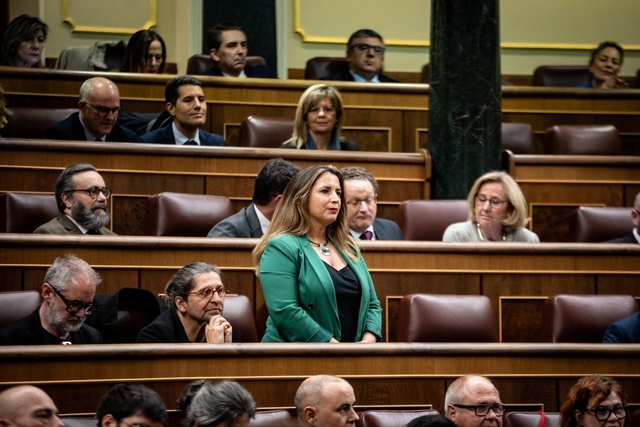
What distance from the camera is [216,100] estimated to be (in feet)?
12.7

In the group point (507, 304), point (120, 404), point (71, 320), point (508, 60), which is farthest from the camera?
point (508, 60)

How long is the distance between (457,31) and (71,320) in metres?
1.76

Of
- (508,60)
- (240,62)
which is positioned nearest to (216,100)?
(240,62)

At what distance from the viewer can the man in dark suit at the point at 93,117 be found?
3346mm

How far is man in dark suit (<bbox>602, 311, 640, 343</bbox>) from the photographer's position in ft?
8.34

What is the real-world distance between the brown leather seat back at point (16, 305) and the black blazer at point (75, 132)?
1.05 meters

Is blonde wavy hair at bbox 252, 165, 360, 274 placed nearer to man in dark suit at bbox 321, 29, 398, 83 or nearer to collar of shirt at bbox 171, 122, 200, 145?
collar of shirt at bbox 171, 122, 200, 145

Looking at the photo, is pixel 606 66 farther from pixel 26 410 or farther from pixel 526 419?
pixel 26 410

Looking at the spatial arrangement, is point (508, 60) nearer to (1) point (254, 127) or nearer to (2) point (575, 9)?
(2) point (575, 9)

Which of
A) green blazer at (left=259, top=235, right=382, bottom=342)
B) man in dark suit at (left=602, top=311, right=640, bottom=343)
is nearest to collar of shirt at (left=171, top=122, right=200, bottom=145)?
green blazer at (left=259, top=235, right=382, bottom=342)

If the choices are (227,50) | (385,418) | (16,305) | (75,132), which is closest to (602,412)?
(385,418)

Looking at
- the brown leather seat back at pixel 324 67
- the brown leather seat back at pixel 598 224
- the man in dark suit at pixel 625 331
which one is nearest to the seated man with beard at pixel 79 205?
the man in dark suit at pixel 625 331

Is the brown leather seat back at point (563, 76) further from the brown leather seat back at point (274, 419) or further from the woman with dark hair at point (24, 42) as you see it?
the brown leather seat back at point (274, 419)

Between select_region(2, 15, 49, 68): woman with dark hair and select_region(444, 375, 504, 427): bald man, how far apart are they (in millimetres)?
2471
